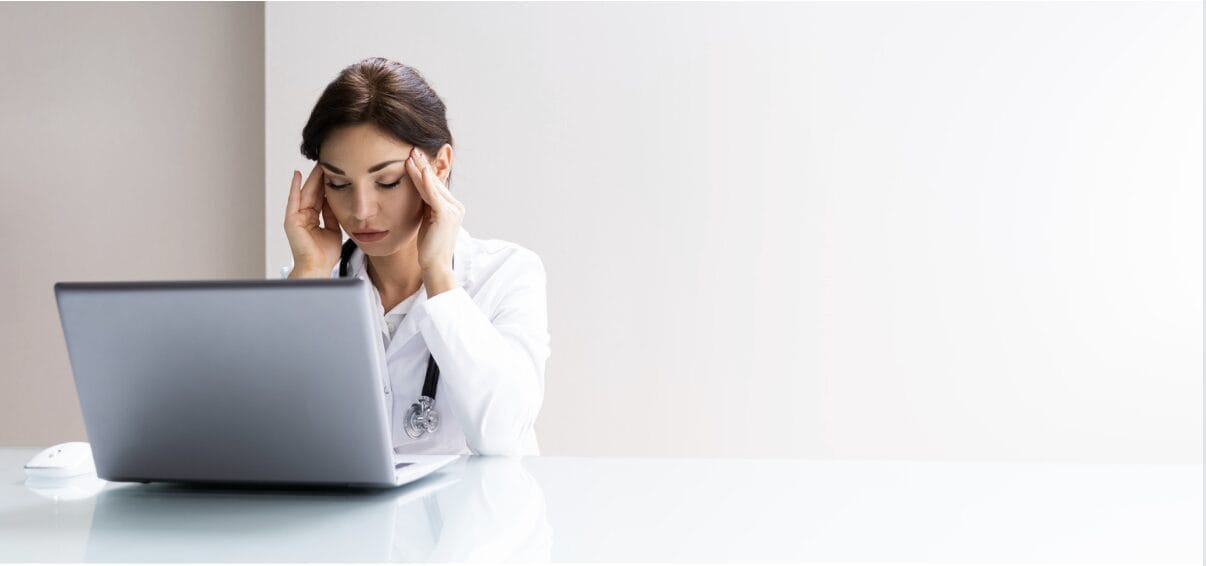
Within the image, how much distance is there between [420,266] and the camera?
2.02 meters

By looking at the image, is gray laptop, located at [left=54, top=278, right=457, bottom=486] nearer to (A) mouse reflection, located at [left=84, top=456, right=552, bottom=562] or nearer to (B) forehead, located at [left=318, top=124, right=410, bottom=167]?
(A) mouse reflection, located at [left=84, top=456, right=552, bottom=562]

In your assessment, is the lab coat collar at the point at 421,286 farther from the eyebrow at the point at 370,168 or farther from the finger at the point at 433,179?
the eyebrow at the point at 370,168

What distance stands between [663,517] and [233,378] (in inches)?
17.2

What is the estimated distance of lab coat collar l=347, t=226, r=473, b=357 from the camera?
1970 millimetres

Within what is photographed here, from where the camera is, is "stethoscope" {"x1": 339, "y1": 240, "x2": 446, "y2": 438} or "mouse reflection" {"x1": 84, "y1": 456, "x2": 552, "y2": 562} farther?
"stethoscope" {"x1": 339, "y1": 240, "x2": 446, "y2": 438}

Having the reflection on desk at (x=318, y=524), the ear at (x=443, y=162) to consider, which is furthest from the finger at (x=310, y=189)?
the reflection on desk at (x=318, y=524)

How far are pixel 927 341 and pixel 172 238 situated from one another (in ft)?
9.51

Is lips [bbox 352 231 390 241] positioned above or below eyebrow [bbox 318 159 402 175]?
below

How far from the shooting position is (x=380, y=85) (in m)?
2.06

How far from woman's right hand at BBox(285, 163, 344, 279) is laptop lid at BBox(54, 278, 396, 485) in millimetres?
1063

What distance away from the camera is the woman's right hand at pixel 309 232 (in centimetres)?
216

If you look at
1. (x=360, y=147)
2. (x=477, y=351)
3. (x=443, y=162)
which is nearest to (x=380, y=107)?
(x=360, y=147)

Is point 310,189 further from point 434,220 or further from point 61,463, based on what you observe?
point 61,463

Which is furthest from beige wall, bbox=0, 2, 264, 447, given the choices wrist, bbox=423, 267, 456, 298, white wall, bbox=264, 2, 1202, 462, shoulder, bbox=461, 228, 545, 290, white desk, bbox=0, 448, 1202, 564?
white desk, bbox=0, 448, 1202, 564
